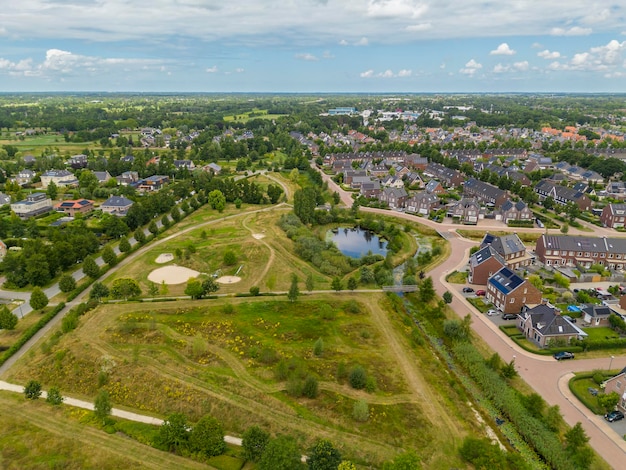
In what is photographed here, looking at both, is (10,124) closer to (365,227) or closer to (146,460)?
(365,227)

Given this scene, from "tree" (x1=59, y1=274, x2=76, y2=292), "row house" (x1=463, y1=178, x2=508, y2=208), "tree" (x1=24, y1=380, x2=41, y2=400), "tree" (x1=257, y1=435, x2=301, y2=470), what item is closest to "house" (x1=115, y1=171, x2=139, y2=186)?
"tree" (x1=59, y1=274, x2=76, y2=292)

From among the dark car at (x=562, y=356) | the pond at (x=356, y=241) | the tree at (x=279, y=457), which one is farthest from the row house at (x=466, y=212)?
the tree at (x=279, y=457)

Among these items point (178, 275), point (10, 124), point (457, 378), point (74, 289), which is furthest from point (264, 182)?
point (10, 124)

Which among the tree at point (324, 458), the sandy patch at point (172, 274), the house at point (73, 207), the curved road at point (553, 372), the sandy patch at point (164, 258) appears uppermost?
the house at point (73, 207)

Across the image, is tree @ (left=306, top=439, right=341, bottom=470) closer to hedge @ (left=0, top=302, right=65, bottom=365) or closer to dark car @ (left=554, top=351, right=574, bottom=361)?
dark car @ (left=554, top=351, right=574, bottom=361)

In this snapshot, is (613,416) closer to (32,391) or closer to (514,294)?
(514,294)

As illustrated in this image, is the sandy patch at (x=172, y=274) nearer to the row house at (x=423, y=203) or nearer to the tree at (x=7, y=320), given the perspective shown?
the tree at (x=7, y=320)
